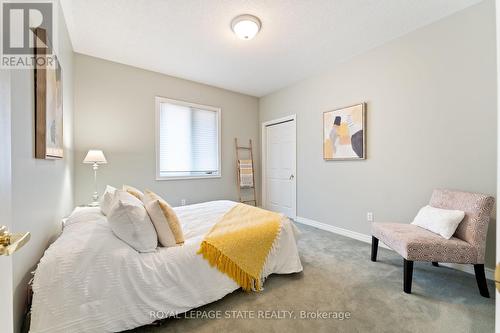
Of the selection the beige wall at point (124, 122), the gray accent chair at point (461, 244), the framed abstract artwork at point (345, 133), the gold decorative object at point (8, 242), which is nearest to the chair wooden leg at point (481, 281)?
the gray accent chair at point (461, 244)

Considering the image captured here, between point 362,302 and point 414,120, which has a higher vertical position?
point 414,120

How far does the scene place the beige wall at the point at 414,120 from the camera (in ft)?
6.44

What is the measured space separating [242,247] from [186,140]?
2.68m

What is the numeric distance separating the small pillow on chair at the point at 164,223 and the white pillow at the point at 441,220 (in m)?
2.23

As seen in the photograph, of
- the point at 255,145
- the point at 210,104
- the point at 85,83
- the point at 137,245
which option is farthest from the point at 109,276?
the point at 255,145

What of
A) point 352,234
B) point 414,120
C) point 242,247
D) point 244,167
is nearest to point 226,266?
point 242,247

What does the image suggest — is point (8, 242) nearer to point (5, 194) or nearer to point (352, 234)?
point (5, 194)

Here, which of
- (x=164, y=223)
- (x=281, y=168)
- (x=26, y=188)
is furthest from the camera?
(x=281, y=168)

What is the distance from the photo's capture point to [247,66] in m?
3.25

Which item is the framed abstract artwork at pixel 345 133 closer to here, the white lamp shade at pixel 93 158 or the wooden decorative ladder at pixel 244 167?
the wooden decorative ladder at pixel 244 167

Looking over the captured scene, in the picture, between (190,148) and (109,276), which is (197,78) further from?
(109,276)

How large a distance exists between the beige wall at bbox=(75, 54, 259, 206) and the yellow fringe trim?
2.26 meters

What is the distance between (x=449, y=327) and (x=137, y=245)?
216 centimetres

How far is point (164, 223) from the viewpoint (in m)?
1.55
